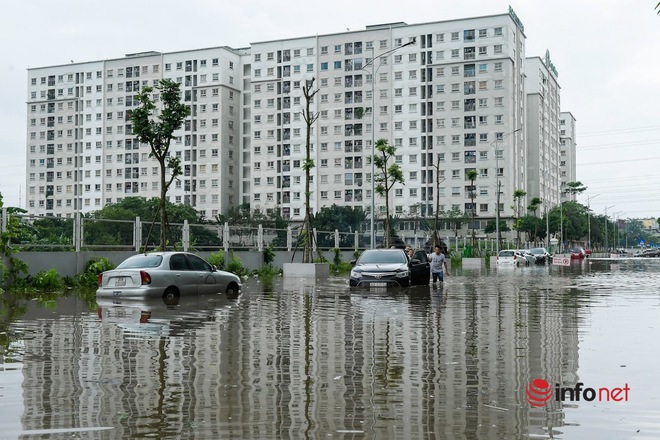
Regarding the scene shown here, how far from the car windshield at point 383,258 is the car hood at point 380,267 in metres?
0.42

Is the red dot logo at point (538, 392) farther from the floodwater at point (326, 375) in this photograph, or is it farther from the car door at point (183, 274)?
the car door at point (183, 274)

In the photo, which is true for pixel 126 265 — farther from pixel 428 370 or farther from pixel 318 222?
pixel 318 222

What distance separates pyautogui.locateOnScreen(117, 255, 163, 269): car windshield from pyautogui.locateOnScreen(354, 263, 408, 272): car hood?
26.1 feet

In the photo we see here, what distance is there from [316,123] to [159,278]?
4591 inches

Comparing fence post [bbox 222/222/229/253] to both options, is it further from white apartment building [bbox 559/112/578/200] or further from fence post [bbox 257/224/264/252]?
white apartment building [bbox 559/112/578/200]

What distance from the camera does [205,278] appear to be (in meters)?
22.2

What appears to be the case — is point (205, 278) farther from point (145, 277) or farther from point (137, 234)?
point (137, 234)

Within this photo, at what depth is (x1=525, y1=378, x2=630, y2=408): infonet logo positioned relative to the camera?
7.29 meters

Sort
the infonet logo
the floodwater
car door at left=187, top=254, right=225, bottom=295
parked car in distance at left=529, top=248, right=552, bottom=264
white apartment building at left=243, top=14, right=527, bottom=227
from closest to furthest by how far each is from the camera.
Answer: the floodwater, the infonet logo, car door at left=187, top=254, right=225, bottom=295, parked car in distance at left=529, top=248, right=552, bottom=264, white apartment building at left=243, top=14, right=527, bottom=227

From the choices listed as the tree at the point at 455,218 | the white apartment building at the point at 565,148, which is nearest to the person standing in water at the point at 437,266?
the tree at the point at 455,218

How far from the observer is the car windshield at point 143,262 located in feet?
67.6

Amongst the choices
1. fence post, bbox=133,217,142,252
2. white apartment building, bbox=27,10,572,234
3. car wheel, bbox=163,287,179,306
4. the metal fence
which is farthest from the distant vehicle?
car wheel, bbox=163,287,179,306

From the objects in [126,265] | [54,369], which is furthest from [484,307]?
[54,369]

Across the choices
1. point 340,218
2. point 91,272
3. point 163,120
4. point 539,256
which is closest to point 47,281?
point 91,272
